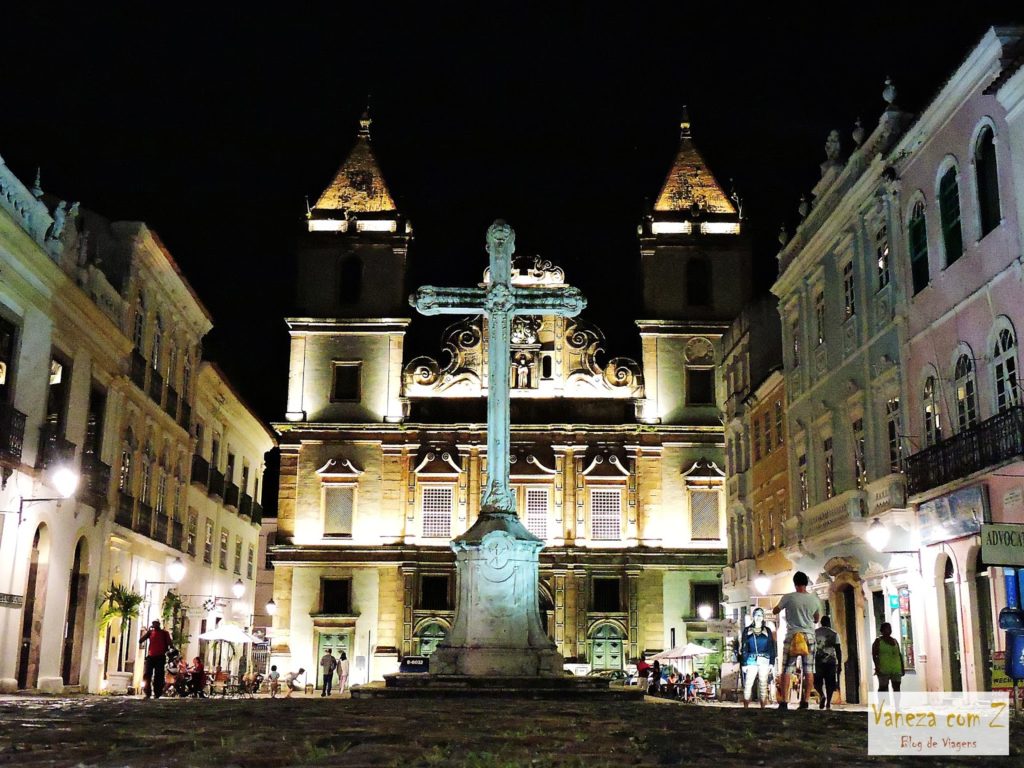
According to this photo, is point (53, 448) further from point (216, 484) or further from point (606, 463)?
point (606, 463)

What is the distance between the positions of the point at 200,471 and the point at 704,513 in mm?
20182

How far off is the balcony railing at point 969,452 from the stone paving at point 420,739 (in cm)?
724

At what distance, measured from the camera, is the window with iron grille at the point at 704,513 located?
47.2m

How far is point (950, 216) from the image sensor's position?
2120 centimetres

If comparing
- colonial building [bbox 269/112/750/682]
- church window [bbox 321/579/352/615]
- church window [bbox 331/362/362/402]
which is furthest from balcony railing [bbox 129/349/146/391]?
church window [bbox 321/579/352/615]

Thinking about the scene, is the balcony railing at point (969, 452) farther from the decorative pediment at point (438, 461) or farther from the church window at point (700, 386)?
the decorative pediment at point (438, 461)

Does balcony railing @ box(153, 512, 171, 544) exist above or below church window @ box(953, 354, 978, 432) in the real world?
below

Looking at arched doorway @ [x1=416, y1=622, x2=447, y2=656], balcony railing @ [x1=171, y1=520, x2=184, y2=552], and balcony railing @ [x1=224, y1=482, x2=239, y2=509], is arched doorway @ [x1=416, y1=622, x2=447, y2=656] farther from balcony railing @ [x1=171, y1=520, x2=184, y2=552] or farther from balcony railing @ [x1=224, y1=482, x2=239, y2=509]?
balcony railing @ [x1=171, y1=520, x2=184, y2=552]

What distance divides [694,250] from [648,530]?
1193 centimetres

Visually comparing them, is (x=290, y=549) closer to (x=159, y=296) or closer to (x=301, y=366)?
(x=301, y=366)

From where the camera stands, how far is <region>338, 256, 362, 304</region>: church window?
49.2 metres

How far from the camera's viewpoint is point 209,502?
1612 inches

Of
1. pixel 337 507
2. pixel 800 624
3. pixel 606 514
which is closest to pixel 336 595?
pixel 337 507

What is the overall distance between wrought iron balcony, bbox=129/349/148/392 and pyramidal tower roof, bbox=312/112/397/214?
20396mm
